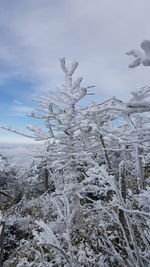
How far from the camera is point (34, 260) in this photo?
7.93 m

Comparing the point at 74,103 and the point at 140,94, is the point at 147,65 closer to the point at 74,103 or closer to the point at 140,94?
the point at 140,94

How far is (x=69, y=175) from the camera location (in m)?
9.50

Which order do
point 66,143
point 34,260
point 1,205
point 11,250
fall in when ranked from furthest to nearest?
point 1,205
point 11,250
point 66,143
point 34,260

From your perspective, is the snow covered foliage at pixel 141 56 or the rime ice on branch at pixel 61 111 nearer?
the snow covered foliage at pixel 141 56

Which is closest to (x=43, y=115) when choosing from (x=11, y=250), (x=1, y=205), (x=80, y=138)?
(x=80, y=138)

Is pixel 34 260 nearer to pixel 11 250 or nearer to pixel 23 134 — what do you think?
pixel 11 250

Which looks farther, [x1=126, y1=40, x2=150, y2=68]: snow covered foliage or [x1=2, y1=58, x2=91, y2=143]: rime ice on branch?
[x1=2, y1=58, x2=91, y2=143]: rime ice on branch

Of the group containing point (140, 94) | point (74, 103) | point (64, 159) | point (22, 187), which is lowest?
point (22, 187)

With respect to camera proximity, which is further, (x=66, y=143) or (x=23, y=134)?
(x=66, y=143)

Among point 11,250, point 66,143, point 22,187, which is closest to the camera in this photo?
point 66,143

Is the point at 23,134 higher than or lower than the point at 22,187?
higher

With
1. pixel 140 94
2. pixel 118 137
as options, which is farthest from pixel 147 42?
pixel 118 137

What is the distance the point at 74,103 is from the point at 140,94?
771 cm

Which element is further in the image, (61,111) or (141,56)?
(61,111)
